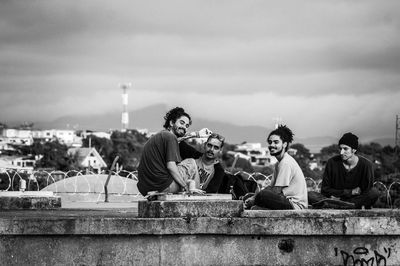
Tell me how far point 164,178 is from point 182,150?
220 cm

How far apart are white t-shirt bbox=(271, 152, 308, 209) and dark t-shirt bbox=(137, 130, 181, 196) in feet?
4.98

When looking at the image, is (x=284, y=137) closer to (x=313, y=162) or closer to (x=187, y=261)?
(x=187, y=261)

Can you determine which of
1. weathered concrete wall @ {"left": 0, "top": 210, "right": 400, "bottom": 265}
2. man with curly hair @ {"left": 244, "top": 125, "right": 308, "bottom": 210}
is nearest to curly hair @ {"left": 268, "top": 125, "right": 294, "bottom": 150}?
man with curly hair @ {"left": 244, "top": 125, "right": 308, "bottom": 210}

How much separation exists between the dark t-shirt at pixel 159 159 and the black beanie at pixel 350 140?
2.86 metres

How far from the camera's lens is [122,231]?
10.8 metres

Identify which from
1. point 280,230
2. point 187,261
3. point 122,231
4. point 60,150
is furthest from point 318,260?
A: point 60,150

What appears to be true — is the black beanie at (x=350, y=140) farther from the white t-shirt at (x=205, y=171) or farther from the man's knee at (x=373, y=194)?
the white t-shirt at (x=205, y=171)

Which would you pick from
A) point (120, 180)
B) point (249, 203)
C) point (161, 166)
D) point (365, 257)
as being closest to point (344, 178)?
point (249, 203)

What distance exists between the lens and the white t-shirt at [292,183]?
12266 mm

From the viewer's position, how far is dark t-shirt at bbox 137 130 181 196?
40.9ft

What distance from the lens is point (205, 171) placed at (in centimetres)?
1442

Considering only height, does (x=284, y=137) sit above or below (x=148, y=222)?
above

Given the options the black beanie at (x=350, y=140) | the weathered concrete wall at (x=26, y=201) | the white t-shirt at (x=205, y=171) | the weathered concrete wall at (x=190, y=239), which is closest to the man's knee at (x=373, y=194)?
the black beanie at (x=350, y=140)

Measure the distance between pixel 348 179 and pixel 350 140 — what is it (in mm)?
641
